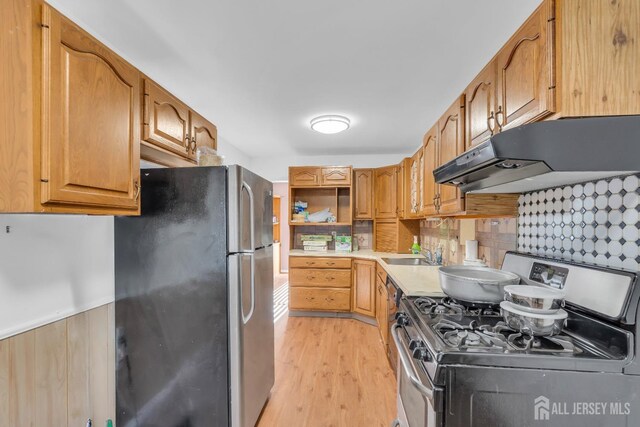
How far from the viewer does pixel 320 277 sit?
3.67 meters

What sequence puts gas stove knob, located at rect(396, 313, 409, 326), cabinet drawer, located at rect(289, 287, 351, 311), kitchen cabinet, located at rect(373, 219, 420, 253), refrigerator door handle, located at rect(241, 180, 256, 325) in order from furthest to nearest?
kitchen cabinet, located at rect(373, 219, 420, 253)
cabinet drawer, located at rect(289, 287, 351, 311)
refrigerator door handle, located at rect(241, 180, 256, 325)
gas stove knob, located at rect(396, 313, 409, 326)

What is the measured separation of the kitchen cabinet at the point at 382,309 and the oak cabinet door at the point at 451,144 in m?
1.13

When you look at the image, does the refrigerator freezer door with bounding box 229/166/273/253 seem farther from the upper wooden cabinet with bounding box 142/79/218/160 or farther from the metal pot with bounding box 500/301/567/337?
the metal pot with bounding box 500/301/567/337

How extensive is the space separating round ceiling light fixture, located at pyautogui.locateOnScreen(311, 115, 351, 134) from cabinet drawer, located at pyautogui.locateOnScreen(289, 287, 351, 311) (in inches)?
81.8

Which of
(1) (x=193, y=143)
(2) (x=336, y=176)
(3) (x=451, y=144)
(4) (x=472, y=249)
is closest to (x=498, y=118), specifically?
(3) (x=451, y=144)

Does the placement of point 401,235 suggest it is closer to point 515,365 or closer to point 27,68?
point 515,365

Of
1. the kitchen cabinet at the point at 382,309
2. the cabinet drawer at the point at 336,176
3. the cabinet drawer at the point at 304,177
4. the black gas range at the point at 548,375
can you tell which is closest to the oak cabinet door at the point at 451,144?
the black gas range at the point at 548,375

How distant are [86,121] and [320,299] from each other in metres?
3.15

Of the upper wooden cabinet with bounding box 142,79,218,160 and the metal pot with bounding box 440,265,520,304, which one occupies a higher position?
the upper wooden cabinet with bounding box 142,79,218,160

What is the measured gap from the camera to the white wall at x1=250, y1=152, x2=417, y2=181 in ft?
13.9

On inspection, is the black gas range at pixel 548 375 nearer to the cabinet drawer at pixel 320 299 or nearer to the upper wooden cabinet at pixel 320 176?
the cabinet drawer at pixel 320 299

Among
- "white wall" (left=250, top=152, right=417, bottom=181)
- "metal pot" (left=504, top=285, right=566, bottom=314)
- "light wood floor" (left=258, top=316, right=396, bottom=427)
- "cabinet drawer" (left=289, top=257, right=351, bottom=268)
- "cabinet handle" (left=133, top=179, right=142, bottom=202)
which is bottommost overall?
"light wood floor" (left=258, top=316, right=396, bottom=427)

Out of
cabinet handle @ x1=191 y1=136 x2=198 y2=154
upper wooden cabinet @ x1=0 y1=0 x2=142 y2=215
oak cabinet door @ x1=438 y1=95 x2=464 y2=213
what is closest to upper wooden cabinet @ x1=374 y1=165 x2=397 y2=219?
oak cabinet door @ x1=438 y1=95 x2=464 y2=213

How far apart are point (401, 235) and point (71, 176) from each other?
136 inches
